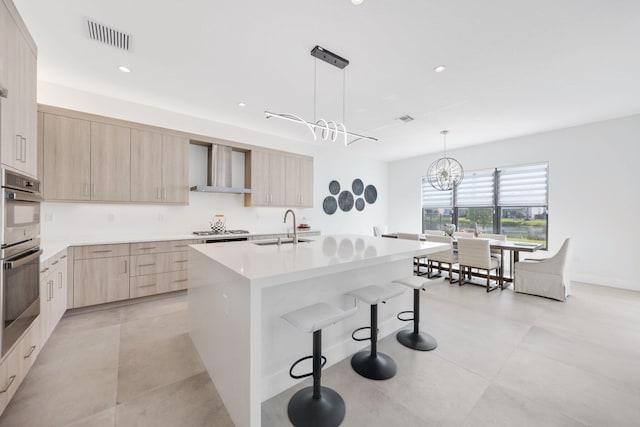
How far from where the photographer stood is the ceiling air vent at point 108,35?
2.20m

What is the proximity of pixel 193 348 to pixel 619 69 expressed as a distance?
5.15 metres

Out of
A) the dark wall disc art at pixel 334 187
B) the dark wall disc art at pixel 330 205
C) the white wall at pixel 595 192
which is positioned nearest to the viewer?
the white wall at pixel 595 192

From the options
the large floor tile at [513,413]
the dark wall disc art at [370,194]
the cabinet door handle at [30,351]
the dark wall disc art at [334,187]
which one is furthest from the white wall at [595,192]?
the cabinet door handle at [30,351]

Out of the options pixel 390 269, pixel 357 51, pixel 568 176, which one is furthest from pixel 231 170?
pixel 568 176

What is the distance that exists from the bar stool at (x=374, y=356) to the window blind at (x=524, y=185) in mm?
4854

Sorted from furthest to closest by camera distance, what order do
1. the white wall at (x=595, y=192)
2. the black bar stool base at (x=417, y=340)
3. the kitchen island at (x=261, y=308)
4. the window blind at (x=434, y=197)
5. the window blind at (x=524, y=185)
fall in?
1. the window blind at (x=434, y=197)
2. the window blind at (x=524, y=185)
3. the white wall at (x=595, y=192)
4. the black bar stool base at (x=417, y=340)
5. the kitchen island at (x=261, y=308)

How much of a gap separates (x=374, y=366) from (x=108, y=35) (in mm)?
3583

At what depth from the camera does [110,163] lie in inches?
134

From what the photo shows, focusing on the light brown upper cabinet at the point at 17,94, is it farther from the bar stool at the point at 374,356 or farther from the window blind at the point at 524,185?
the window blind at the point at 524,185

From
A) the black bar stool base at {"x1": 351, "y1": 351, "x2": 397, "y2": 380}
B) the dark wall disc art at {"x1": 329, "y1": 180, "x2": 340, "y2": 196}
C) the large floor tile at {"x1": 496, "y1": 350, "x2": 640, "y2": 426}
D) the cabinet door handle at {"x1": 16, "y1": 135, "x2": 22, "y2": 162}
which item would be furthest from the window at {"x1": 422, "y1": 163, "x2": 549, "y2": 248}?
the cabinet door handle at {"x1": 16, "y1": 135, "x2": 22, "y2": 162}

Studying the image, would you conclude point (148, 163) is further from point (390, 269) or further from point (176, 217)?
point (390, 269)

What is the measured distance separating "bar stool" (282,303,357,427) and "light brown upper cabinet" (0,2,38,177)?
81.3 inches

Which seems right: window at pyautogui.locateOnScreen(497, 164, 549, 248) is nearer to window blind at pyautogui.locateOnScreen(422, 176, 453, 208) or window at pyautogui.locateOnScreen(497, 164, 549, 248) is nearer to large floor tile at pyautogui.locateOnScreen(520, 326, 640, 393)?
window blind at pyautogui.locateOnScreen(422, 176, 453, 208)

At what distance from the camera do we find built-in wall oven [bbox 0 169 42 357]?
147cm
